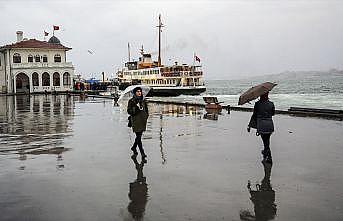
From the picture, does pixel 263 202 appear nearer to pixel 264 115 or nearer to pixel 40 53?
pixel 264 115

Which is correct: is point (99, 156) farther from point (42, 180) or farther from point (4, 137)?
point (4, 137)

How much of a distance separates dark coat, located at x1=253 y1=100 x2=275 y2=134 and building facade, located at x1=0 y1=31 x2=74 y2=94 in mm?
53001

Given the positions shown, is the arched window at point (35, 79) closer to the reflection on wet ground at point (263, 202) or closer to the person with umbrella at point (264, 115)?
the person with umbrella at point (264, 115)

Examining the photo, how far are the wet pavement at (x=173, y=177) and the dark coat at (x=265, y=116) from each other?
2.44 feet

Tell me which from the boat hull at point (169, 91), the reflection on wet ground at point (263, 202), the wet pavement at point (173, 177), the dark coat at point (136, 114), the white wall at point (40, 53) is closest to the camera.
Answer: the reflection on wet ground at point (263, 202)

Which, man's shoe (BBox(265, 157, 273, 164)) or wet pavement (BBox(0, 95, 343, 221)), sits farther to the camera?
man's shoe (BBox(265, 157, 273, 164))

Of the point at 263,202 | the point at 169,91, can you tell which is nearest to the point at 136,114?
the point at 263,202

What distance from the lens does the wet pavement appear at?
5.66m

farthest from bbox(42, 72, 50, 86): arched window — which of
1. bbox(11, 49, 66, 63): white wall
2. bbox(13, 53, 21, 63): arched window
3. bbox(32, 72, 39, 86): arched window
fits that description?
bbox(13, 53, 21, 63): arched window

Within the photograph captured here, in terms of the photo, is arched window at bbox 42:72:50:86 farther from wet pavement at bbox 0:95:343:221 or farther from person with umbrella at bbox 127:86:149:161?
person with umbrella at bbox 127:86:149:161

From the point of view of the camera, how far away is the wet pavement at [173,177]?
5656mm

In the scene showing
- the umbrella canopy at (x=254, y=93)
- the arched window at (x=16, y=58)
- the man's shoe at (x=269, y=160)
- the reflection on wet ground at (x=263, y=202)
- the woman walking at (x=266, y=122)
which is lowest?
the reflection on wet ground at (x=263, y=202)

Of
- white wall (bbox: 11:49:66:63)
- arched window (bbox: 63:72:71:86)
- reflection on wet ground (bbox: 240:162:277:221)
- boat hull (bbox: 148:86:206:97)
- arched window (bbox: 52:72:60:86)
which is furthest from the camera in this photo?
arched window (bbox: 63:72:71:86)

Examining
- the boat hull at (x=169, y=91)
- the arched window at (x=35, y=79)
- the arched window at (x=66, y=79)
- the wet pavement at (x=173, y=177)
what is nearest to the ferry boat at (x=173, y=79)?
the boat hull at (x=169, y=91)
